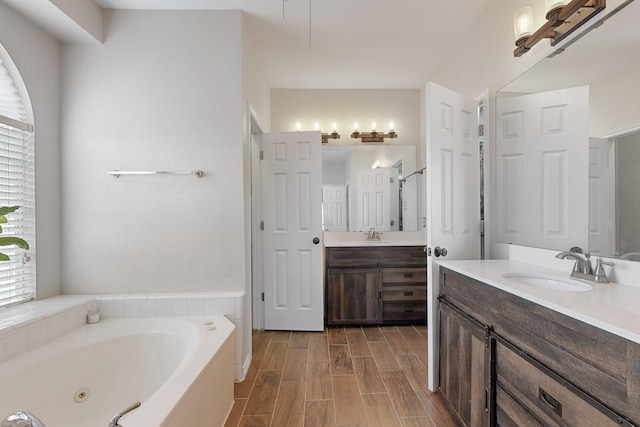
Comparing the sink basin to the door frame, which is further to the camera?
the door frame

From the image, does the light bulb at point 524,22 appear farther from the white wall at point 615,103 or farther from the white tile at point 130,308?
the white tile at point 130,308

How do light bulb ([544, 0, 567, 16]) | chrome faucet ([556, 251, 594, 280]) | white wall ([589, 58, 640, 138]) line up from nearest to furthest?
white wall ([589, 58, 640, 138]) < chrome faucet ([556, 251, 594, 280]) < light bulb ([544, 0, 567, 16])

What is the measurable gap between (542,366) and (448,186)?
118 centimetres

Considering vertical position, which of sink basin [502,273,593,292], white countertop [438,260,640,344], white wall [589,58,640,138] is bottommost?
sink basin [502,273,593,292]

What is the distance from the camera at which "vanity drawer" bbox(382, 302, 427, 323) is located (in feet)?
10.2

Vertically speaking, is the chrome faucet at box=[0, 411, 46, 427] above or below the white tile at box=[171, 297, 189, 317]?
above

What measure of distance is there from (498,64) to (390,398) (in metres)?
2.37

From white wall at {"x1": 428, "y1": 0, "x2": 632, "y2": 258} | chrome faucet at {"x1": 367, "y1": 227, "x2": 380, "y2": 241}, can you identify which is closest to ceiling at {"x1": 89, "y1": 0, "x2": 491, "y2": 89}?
white wall at {"x1": 428, "y1": 0, "x2": 632, "y2": 258}

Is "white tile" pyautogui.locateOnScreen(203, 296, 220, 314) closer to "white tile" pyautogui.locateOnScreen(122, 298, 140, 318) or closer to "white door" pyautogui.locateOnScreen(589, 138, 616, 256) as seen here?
"white tile" pyautogui.locateOnScreen(122, 298, 140, 318)

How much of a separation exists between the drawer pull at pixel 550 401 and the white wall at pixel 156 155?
1.78 metres

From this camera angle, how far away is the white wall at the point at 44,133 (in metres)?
1.87

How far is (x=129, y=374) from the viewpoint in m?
1.71

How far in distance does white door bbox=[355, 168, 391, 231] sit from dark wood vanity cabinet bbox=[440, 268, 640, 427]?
75.2 inches

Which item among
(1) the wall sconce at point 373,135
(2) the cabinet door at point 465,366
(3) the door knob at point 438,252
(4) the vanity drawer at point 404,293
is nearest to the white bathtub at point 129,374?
(2) the cabinet door at point 465,366
